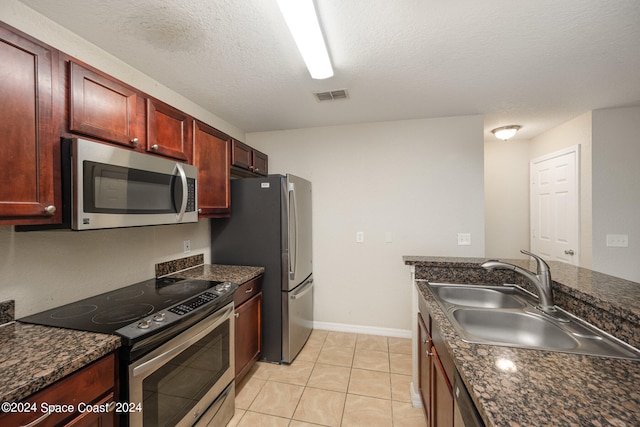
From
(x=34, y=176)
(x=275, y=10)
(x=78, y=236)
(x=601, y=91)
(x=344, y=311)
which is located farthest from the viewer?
(x=344, y=311)

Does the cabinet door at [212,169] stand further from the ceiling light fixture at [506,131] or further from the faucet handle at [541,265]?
the ceiling light fixture at [506,131]

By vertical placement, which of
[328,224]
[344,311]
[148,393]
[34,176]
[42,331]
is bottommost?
[344,311]

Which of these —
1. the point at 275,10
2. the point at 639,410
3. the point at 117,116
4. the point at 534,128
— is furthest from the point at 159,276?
the point at 534,128

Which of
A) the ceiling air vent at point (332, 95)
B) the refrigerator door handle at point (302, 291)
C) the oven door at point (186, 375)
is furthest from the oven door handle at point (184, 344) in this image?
the ceiling air vent at point (332, 95)

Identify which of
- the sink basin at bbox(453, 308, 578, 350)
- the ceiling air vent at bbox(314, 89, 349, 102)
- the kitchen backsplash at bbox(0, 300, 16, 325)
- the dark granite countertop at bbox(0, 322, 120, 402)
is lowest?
the sink basin at bbox(453, 308, 578, 350)

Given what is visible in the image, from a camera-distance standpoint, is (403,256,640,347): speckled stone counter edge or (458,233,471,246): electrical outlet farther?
(458,233,471,246): electrical outlet

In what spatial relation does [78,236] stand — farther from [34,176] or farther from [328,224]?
[328,224]

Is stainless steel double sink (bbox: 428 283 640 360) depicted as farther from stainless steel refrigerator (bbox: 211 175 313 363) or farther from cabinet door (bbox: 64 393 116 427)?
cabinet door (bbox: 64 393 116 427)

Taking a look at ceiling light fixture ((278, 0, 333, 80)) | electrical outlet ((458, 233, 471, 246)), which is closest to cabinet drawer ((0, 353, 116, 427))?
ceiling light fixture ((278, 0, 333, 80))

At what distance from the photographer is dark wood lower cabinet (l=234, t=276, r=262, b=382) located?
2045mm

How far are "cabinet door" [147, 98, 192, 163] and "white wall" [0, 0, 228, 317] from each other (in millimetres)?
399

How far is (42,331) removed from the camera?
3.84ft

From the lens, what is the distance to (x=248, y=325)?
7.24ft

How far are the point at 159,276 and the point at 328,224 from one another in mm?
1809
